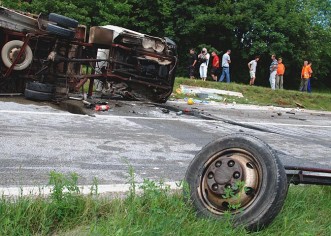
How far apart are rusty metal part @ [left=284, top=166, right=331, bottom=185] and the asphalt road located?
229mm

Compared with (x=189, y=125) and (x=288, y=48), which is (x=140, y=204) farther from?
(x=288, y=48)

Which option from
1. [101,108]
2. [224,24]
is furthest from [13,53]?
[224,24]

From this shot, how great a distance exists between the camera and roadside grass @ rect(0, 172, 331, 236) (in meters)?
2.45

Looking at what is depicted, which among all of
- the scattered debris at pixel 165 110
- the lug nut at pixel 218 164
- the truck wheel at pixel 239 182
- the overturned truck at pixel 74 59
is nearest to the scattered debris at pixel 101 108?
the overturned truck at pixel 74 59

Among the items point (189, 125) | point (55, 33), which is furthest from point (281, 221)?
point (55, 33)

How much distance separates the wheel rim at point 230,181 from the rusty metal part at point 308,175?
0.39 m

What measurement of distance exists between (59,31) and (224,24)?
18.7 m

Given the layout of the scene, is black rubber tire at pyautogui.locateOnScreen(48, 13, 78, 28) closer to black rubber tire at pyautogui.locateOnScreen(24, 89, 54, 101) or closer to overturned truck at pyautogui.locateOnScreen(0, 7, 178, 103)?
overturned truck at pyautogui.locateOnScreen(0, 7, 178, 103)

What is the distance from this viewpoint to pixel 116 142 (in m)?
5.71

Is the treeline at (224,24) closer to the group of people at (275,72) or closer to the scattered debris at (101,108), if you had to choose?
the group of people at (275,72)

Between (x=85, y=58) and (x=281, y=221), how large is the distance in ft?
26.5

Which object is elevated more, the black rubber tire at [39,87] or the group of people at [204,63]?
the group of people at [204,63]

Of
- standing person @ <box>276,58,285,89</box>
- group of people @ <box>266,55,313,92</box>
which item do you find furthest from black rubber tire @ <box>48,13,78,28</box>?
standing person @ <box>276,58,285,89</box>

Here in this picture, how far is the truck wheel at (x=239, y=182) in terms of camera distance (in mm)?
2643
